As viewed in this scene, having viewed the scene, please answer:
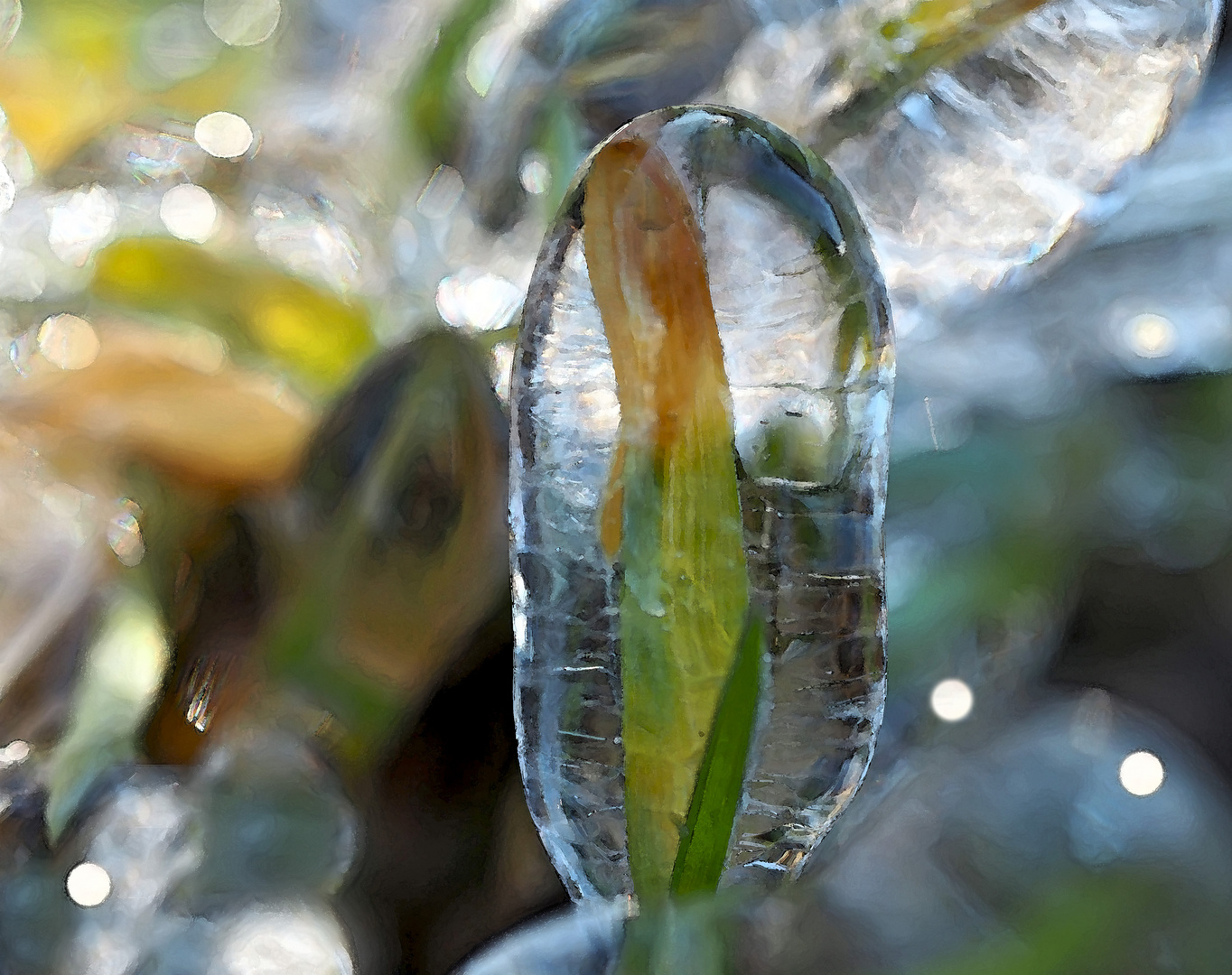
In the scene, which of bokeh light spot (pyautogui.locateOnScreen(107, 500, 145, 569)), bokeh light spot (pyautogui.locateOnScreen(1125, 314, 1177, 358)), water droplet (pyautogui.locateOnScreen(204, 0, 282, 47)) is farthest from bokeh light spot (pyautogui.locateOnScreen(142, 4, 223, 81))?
bokeh light spot (pyautogui.locateOnScreen(1125, 314, 1177, 358))

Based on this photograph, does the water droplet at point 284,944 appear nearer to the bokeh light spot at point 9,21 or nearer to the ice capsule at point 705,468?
the ice capsule at point 705,468

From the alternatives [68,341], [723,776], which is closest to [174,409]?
[68,341]

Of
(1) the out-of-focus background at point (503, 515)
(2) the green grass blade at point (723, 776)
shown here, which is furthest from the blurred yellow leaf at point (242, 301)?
(2) the green grass blade at point (723, 776)

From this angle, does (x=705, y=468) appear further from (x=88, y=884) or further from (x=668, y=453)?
(x=88, y=884)

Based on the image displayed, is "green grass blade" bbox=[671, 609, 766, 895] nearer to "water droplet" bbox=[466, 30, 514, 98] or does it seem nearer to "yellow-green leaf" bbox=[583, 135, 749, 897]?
"yellow-green leaf" bbox=[583, 135, 749, 897]

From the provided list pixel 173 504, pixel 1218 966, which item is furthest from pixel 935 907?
pixel 173 504

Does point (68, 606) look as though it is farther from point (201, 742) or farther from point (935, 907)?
point (935, 907)
